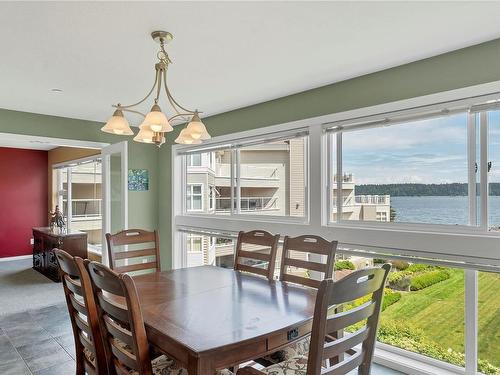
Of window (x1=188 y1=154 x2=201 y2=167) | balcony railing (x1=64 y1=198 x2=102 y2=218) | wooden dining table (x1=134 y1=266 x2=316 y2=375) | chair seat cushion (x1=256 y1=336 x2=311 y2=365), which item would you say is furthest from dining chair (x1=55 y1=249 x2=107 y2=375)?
balcony railing (x1=64 y1=198 x2=102 y2=218)

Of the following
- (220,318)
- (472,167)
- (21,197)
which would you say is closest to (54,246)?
(21,197)

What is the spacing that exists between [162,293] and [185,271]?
64 cm

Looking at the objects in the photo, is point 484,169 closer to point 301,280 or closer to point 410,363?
point 301,280

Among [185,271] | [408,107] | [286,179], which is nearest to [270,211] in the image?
[286,179]

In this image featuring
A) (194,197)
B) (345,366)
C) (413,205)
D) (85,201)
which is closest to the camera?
(345,366)

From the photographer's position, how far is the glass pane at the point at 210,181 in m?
4.21

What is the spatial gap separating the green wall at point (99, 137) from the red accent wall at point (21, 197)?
160 inches

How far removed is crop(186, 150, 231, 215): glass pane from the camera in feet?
13.8

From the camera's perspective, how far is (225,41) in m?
2.15

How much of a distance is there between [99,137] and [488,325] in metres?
4.62

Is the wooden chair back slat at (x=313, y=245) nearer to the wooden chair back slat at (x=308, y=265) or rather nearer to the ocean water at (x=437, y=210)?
the wooden chair back slat at (x=308, y=265)

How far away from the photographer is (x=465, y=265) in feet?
7.47

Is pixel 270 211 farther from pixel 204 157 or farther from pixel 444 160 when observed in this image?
pixel 444 160

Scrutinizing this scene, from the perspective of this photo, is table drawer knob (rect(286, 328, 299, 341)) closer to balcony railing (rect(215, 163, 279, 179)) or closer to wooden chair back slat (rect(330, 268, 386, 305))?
wooden chair back slat (rect(330, 268, 386, 305))
